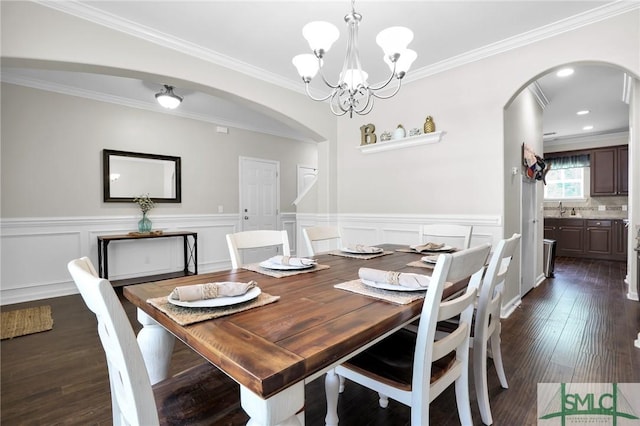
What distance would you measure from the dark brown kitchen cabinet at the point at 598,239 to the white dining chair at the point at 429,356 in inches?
269

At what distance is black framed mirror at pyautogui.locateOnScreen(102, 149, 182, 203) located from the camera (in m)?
4.10

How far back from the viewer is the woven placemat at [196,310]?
893 mm

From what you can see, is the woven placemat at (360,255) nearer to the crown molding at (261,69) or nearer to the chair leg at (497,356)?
the chair leg at (497,356)

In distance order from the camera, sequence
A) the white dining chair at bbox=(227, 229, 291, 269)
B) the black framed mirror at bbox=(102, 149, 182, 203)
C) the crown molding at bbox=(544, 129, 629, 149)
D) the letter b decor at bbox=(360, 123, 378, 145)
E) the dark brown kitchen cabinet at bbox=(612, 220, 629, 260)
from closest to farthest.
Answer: the white dining chair at bbox=(227, 229, 291, 269) → the letter b decor at bbox=(360, 123, 378, 145) → the black framed mirror at bbox=(102, 149, 182, 203) → the dark brown kitchen cabinet at bbox=(612, 220, 629, 260) → the crown molding at bbox=(544, 129, 629, 149)

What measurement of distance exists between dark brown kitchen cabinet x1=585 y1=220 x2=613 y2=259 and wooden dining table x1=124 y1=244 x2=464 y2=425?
22.7ft

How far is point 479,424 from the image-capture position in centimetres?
154

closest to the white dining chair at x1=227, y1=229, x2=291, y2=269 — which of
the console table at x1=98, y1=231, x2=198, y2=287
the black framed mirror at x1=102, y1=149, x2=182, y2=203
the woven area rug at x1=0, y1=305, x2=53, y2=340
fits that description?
the woven area rug at x1=0, y1=305, x2=53, y2=340

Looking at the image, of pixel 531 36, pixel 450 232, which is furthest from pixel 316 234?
pixel 531 36

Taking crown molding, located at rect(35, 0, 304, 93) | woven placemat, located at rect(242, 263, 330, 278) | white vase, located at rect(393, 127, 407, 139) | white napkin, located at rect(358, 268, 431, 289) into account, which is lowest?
woven placemat, located at rect(242, 263, 330, 278)

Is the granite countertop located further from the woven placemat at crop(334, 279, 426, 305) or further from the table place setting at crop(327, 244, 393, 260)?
the woven placemat at crop(334, 279, 426, 305)

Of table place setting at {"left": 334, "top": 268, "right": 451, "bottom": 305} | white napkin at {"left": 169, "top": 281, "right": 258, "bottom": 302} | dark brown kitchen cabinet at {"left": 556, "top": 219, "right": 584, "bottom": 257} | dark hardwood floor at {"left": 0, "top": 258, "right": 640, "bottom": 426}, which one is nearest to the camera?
white napkin at {"left": 169, "top": 281, "right": 258, "bottom": 302}

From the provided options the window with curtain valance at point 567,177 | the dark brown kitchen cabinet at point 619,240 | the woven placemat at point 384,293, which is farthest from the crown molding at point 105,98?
the dark brown kitchen cabinet at point 619,240

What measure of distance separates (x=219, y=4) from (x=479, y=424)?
10.4 ft

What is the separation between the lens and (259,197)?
576cm
